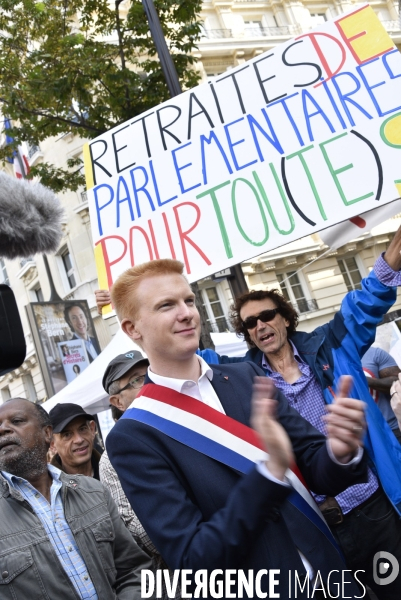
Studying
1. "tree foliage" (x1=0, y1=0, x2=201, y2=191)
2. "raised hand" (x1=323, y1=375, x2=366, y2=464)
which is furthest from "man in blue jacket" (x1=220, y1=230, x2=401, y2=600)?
"tree foliage" (x1=0, y1=0, x2=201, y2=191)

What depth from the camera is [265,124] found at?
337cm

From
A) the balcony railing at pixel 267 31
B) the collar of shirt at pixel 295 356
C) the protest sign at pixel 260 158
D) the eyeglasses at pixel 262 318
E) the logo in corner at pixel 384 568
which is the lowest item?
the logo in corner at pixel 384 568

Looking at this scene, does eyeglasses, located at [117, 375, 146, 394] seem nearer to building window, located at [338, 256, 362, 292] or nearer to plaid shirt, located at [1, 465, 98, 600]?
plaid shirt, located at [1, 465, 98, 600]

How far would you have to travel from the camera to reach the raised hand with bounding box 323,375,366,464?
61.4 inches

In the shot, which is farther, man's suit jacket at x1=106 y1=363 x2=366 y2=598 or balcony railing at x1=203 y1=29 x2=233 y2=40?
balcony railing at x1=203 y1=29 x2=233 y2=40

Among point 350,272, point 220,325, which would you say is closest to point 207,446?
point 220,325

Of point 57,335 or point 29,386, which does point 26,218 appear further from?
point 29,386

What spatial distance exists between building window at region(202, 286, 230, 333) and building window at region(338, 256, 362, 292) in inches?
192

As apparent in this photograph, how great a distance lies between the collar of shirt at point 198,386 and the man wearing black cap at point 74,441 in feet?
7.25

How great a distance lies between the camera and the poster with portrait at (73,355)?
540 inches

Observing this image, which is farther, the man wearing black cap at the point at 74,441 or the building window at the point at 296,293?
the building window at the point at 296,293

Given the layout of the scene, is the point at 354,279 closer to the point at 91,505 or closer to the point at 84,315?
the point at 84,315

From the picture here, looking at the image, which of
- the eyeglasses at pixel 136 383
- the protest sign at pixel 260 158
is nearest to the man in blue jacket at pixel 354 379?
the protest sign at pixel 260 158

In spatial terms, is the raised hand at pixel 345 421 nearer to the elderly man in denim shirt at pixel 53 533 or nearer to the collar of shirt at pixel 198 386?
the collar of shirt at pixel 198 386
